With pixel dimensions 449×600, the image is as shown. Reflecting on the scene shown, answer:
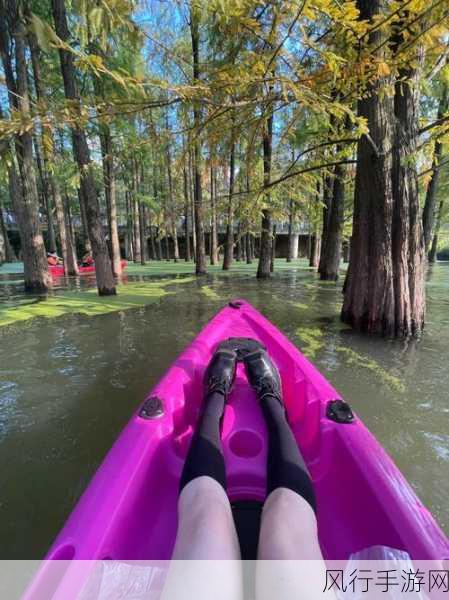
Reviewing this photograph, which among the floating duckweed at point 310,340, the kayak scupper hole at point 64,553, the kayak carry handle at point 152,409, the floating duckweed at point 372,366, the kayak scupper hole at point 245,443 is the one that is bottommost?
the floating duckweed at point 372,366

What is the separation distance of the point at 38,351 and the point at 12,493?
2912 mm

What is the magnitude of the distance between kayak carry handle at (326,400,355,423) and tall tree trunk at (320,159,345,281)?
31.8ft

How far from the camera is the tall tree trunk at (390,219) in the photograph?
A: 14.9 feet

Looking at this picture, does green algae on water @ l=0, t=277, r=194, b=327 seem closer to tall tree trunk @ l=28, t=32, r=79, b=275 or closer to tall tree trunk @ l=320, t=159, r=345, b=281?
tall tree trunk @ l=28, t=32, r=79, b=275

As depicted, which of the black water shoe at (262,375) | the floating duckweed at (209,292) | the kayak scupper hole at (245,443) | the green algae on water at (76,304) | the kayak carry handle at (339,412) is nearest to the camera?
the kayak carry handle at (339,412)

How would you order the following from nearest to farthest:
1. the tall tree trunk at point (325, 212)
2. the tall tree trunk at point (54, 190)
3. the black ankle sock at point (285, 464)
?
the black ankle sock at point (285, 464) → the tall tree trunk at point (54, 190) → the tall tree trunk at point (325, 212)

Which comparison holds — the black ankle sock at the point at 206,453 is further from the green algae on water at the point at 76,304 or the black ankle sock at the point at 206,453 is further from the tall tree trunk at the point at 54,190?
the tall tree trunk at the point at 54,190

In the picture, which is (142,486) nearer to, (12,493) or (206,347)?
(12,493)

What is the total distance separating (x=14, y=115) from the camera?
2.21 m

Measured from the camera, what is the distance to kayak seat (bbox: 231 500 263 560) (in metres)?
1.32

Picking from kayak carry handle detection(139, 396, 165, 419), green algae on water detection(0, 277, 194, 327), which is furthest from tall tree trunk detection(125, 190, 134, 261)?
kayak carry handle detection(139, 396, 165, 419)

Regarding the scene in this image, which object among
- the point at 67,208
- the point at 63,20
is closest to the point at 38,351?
the point at 63,20

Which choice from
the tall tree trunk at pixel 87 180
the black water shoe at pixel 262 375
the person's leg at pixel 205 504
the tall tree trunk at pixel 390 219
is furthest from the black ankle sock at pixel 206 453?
the tall tree trunk at pixel 87 180

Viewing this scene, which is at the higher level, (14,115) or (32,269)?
(14,115)
